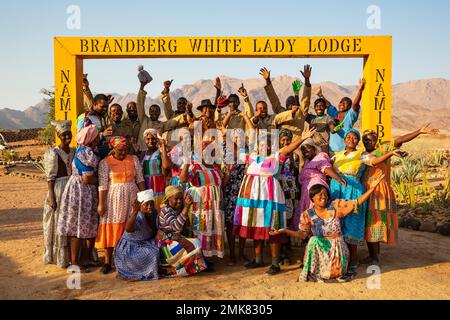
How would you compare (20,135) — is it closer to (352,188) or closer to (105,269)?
(105,269)

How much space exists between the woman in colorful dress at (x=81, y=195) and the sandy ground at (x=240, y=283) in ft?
1.88

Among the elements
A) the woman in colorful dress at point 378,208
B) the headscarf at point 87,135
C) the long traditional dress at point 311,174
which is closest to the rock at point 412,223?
the woman in colorful dress at point 378,208

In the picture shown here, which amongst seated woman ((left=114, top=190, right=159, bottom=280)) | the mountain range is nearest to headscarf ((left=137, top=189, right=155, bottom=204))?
seated woman ((left=114, top=190, right=159, bottom=280))

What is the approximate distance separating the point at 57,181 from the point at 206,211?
79.5 inches

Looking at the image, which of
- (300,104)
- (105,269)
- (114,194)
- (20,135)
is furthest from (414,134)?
(20,135)

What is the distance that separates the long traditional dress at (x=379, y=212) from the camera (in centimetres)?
568

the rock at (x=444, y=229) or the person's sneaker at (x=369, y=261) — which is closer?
the person's sneaker at (x=369, y=261)

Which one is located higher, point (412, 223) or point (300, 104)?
point (300, 104)

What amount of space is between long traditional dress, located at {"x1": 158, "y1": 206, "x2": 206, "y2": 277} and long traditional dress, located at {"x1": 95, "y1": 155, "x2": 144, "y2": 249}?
0.50 meters

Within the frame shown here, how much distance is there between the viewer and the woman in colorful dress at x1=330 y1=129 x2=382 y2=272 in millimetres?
5578

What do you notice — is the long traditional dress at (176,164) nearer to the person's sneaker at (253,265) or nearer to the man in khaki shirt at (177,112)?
the man in khaki shirt at (177,112)

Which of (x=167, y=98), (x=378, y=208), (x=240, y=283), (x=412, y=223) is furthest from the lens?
(x=412, y=223)

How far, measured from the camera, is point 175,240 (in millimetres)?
5398

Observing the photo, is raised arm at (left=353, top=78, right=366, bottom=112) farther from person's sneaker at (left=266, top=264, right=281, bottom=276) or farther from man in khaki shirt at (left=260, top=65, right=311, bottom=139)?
person's sneaker at (left=266, top=264, right=281, bottom=276)
